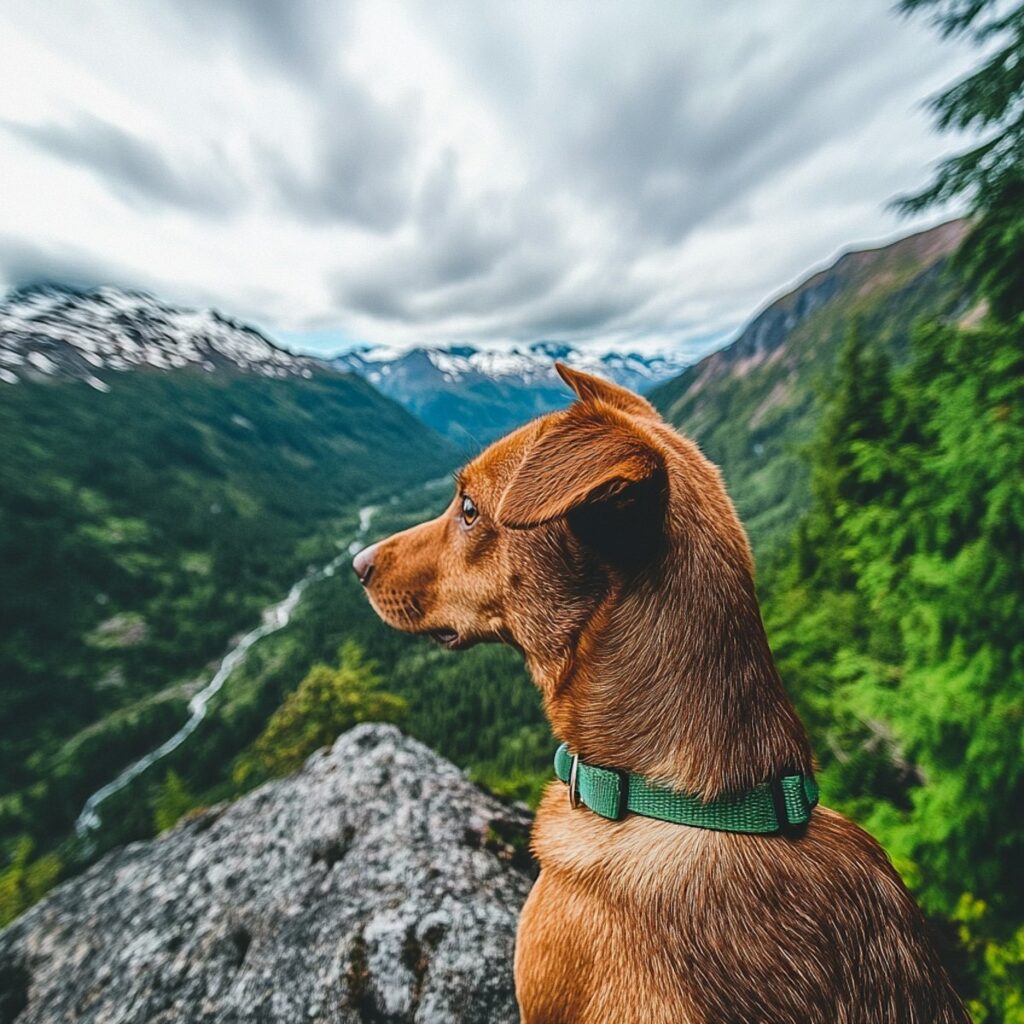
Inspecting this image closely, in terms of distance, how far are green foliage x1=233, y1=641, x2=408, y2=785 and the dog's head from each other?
770 inches

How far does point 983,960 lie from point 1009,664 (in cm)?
313

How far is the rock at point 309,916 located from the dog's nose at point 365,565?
225 centimetres

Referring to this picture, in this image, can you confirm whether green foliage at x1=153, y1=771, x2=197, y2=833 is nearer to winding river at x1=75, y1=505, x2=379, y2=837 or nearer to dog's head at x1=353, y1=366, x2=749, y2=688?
dog's head at x1=353, y1=366, x2=749, y2=688

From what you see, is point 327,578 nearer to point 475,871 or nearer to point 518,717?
point 518,717

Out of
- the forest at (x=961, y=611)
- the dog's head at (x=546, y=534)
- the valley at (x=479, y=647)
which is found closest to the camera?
the dog's head at (x=546, y=534)

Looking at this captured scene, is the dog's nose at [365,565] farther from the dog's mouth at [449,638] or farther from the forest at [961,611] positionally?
the forest at [961,611]

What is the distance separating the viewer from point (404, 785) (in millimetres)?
4684

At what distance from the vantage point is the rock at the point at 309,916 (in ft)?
10.2

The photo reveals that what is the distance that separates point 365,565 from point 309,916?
2684mm

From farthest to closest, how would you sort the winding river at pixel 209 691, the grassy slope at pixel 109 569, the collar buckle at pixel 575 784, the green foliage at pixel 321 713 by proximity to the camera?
the grassy slope at pixel 109 569 → the winding river at pixel 209 691 → the green foliage at pixel 321 713 → the collar buckle at pixel 575 784

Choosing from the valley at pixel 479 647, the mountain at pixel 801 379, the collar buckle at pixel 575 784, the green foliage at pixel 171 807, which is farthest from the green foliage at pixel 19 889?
the mountain at pixel 801 379

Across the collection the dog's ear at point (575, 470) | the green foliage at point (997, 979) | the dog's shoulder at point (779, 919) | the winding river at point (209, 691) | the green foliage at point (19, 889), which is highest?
the dog's ear at point (575, 470)

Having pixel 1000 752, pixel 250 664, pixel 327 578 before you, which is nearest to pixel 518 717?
pixel 250 664

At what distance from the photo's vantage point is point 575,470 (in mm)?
1924
